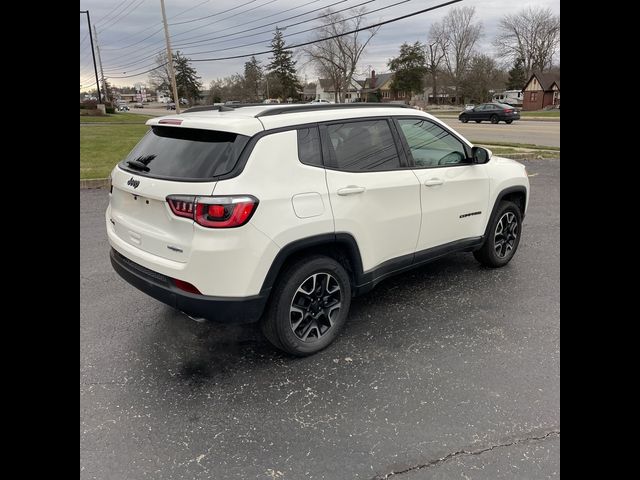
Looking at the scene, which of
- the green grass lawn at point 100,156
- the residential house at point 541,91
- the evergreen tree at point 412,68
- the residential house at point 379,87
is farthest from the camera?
the residential house at point 379,87

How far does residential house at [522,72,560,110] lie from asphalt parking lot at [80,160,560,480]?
63631 mm

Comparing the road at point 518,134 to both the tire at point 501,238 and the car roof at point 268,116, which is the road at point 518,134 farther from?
the car roof at point 268,116

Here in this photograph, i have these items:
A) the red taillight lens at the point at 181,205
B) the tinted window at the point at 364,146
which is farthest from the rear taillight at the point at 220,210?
the tinted window at the point at 364,146

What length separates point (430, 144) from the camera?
415 cm

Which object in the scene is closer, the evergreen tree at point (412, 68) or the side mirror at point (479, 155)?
the side mirror at point (479, 155)

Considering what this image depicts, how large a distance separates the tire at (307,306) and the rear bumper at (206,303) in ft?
0.55

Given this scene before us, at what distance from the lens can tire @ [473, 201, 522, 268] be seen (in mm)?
4766

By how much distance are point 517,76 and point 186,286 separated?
8954 centimetres

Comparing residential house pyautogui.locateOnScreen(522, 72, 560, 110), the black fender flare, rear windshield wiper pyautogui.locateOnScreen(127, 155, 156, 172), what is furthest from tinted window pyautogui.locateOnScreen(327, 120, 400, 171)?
residential house pyautogui.locateOnScreen(522, 72, 560, 110)

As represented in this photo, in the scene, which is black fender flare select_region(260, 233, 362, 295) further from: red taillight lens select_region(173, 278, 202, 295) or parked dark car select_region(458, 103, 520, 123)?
parked dark car select_region(458, 103, 520, 123)

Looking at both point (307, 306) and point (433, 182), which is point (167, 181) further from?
point (433, 182)

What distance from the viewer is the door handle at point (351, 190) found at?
10.7 ft
